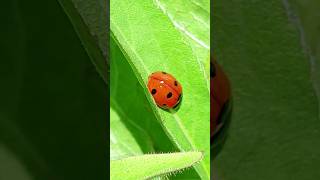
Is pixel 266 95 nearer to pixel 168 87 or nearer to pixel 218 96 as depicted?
pixel 218 96

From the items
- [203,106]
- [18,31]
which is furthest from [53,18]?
[203,106]

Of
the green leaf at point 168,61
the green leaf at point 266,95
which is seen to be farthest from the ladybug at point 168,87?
the green leaf at point 266,95

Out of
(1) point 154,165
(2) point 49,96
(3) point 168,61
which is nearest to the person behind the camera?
(1) point 154,165

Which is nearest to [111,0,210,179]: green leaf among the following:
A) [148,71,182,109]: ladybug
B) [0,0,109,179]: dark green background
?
[148,71,182,109]: ladybug

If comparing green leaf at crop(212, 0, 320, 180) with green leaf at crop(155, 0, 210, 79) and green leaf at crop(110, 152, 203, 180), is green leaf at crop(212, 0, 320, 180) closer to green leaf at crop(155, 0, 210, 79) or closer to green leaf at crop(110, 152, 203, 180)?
green leaf at crop(155, 0, 210, 79)

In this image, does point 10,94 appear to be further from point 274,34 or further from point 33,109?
point 274,34

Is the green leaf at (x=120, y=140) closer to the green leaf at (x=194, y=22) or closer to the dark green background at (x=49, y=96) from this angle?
the dark green background at (x=49, y=96)

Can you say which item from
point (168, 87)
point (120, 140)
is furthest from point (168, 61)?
point (120, 140)
